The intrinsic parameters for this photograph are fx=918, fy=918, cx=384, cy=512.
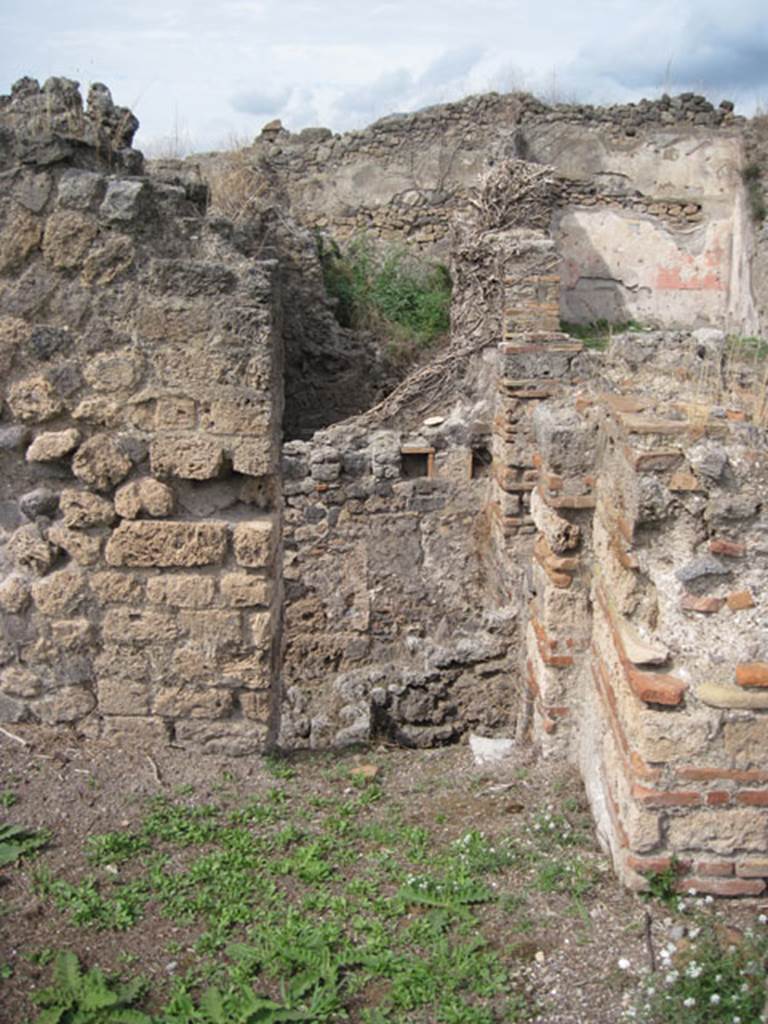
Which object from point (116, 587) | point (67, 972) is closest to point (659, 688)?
point (67, 972)

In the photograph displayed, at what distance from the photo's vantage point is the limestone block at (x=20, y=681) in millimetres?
3445

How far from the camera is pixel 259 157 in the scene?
46.2 ft

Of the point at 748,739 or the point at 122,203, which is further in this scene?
the point at 122,203

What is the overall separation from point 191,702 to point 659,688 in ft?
5.65

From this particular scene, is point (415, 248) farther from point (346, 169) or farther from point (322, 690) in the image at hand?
point (322, 690)

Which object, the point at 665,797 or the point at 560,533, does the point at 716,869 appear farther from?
the point at 560,533

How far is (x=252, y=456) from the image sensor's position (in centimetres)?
325

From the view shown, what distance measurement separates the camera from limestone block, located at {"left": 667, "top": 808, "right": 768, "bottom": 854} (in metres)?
2.75

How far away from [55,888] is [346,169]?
13.4m

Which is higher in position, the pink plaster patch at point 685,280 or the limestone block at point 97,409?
the pink plaster patch at point 685,280

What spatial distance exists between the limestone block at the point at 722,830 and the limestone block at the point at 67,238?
2.69 m

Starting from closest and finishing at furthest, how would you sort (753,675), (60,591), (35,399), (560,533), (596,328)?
(753,675) → (35,399) → (60,591) → (560,533) → (596,328)

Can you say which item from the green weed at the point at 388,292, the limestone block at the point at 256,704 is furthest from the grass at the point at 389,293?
the limestone block at the point at 256,704

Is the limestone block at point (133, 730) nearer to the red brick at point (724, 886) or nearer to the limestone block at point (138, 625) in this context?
the limestone block at point (138, 625)
